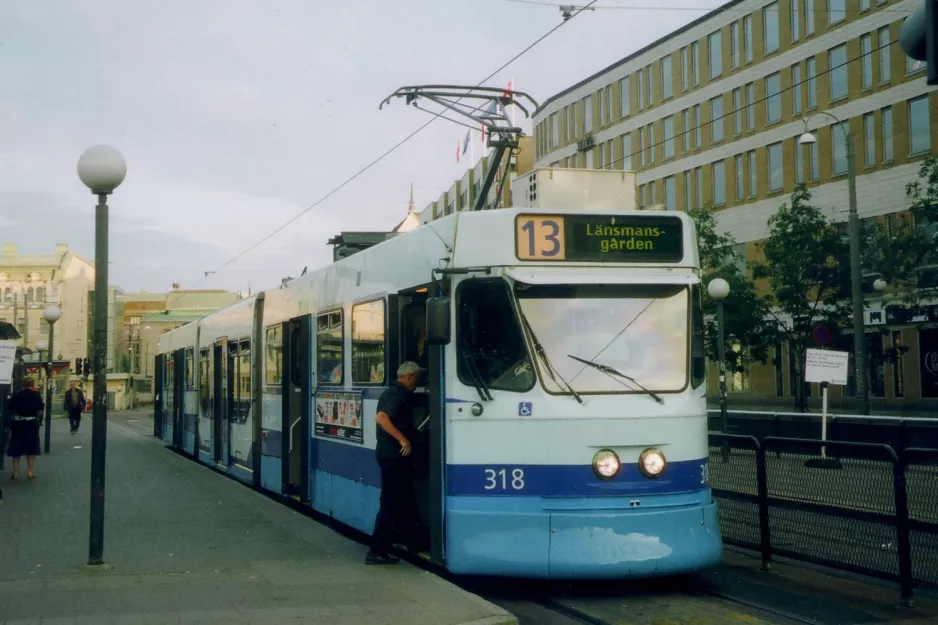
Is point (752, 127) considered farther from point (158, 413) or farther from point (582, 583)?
point (582, 583)

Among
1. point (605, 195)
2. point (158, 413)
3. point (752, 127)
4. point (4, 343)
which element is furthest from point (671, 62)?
point (605, 195)

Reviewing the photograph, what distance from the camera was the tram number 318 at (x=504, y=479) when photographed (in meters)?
8.31

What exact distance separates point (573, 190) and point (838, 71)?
39.2 meters

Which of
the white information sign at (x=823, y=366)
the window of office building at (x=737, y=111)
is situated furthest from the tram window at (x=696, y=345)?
the window of office building at (x=737, y=111)

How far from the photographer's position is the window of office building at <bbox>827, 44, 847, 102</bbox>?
146ft

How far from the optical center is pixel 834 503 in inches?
358

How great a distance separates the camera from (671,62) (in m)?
56.0

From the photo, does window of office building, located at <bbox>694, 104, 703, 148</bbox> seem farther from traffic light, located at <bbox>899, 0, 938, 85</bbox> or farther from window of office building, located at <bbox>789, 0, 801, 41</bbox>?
traffic light, located at <bbox>899, 0, 938, 85</bbox>

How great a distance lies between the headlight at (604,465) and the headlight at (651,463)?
191mm

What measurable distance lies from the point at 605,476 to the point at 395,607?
1796mm

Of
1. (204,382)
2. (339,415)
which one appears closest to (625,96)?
(204,382)

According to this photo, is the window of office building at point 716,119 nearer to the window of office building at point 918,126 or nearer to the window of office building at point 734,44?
the window of office building at point 734,44

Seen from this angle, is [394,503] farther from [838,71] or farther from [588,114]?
[588,114]

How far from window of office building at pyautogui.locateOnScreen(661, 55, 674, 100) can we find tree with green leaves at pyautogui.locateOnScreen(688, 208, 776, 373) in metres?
→ 20.4
